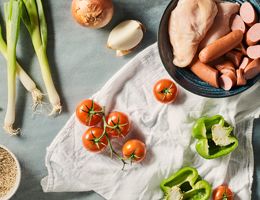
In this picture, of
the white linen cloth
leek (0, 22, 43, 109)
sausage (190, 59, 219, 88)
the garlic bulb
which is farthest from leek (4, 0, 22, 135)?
sausage (190, 59, 219, 88)

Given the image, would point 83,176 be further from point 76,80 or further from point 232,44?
point 232,44

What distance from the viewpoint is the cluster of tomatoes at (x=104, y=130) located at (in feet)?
6.03

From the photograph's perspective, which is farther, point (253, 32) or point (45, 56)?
point (45, 56)

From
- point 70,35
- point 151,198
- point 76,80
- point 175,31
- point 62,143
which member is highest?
point 175,31

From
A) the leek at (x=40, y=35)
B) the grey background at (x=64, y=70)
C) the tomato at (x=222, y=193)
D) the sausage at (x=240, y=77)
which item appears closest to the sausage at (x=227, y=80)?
the sausage at (x=240, y=77)

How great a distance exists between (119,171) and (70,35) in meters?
0.54

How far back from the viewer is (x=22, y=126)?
76.7 inches

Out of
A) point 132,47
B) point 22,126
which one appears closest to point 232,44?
point 132,47

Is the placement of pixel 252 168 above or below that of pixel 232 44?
below

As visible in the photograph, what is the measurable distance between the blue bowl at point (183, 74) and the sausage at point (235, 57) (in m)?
0.08

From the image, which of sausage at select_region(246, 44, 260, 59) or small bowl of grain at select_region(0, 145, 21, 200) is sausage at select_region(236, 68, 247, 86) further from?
small bowl of grain at select_region(0, 145, 21, 200)

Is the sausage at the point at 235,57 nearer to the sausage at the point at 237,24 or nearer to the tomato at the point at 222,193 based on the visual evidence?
the sausage at the point at 237,24

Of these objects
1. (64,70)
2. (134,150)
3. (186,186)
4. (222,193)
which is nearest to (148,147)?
(134,150)

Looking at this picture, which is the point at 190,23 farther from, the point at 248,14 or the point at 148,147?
the point at 148,147
